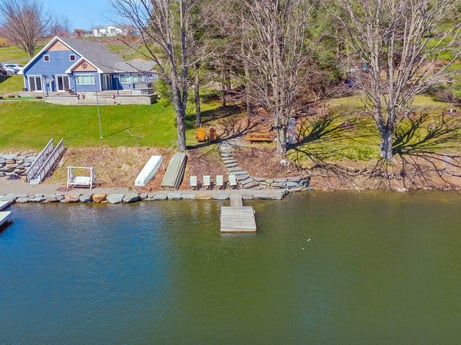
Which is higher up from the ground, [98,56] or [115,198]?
[98,56]

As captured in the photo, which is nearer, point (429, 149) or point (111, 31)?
point (429, 149)

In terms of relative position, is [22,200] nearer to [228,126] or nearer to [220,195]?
[220,195]

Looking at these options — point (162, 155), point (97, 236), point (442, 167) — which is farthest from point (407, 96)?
point (97, 236)

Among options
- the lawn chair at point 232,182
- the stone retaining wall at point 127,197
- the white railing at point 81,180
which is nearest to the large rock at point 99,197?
the stone retaining wall at point 127,197

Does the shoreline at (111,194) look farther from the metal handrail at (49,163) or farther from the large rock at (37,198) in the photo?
the metal handrail at (49,163)

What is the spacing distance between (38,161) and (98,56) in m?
21.7

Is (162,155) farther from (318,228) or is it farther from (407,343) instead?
(407,343)

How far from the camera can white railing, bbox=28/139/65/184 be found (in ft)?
75.4

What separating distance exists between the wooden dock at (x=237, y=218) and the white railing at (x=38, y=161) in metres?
12.0

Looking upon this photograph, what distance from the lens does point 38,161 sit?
23.5m

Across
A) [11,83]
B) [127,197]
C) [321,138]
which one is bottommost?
[127,197]

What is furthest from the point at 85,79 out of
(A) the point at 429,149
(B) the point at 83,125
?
(A) the point at 429,149

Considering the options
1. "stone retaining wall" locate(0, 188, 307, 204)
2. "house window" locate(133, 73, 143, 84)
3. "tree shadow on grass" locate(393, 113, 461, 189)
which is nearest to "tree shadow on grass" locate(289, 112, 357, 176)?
"tree shadow on grass" locate(393, 113, 461, 189)

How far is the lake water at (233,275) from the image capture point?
436 inches
